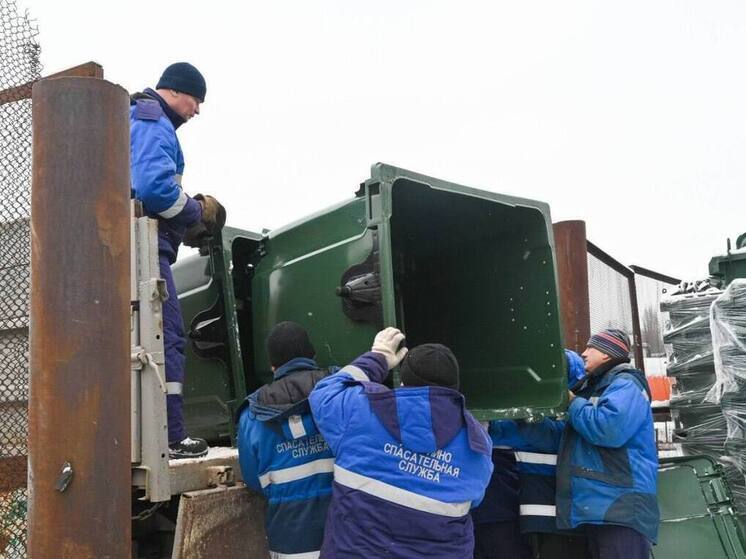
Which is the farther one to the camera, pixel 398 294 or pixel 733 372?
pixel 733 372

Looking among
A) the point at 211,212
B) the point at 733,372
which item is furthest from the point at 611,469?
the point at 211,212

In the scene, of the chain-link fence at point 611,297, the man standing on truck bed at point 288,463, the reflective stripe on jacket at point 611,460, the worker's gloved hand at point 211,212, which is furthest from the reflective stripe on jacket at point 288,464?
the chain-link fence at point 611,297

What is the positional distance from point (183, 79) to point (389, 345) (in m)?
1.38

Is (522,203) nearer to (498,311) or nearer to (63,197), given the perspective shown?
(498,311)

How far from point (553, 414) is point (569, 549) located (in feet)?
2.84

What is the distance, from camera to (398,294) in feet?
13.1

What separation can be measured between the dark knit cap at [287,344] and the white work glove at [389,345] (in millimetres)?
296

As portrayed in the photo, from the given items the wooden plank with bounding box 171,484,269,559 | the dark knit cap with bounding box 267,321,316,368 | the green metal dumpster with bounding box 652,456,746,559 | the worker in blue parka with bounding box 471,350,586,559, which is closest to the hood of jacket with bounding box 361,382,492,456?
the dark knit cap with bounding box 267,321,316,368

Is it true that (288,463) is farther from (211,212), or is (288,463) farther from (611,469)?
(611,469)

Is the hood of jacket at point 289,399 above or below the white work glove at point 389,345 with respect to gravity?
below

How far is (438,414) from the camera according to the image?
2.66 metres

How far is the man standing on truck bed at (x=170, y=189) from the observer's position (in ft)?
9.45

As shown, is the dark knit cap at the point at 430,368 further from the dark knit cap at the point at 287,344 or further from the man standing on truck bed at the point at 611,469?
the man standing on truck bed at the point at 611,469

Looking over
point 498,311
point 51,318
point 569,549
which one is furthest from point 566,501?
point 51,318
